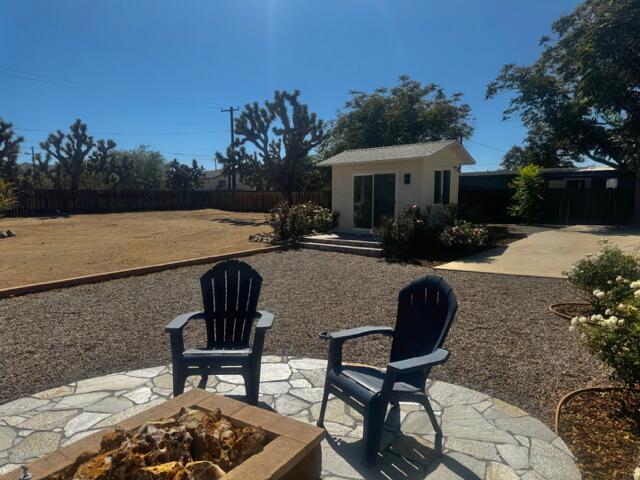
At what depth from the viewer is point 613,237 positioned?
43.1 feet

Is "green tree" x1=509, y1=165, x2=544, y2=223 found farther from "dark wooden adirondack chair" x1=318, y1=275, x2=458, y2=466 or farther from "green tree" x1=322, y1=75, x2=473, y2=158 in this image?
"dark wooden adirondack chair" x1=318, y1=275, x2=458, y2=466

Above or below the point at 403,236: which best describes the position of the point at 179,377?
below

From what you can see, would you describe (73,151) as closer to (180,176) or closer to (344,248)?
(180,176)

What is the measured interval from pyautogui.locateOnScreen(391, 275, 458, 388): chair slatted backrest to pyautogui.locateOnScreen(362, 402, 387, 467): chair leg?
0.38 m

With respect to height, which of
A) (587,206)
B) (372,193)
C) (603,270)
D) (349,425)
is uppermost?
(372,193)

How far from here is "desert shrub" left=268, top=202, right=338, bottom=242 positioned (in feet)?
39.9

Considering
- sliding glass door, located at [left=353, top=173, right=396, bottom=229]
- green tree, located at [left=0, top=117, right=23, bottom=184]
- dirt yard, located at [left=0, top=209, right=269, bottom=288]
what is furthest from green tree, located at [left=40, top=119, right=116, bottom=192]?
sliding glass door, located at [left=353, top=173, right=396, bottom=229]

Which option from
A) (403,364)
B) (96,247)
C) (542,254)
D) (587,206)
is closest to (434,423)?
(403,364)

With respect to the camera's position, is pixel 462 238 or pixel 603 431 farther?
pixel 462 238

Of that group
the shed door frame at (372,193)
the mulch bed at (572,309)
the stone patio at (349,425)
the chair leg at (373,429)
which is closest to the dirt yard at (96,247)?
the shed door frame at (372,193)

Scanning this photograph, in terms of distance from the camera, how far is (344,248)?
11016 mm

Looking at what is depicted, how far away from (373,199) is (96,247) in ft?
26.8

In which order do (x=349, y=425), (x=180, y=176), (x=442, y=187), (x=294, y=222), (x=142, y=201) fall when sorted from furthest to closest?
(x=180, y=176)
(x=142, y=201)
(x=442, y=187)
(x=294, y=222)
(x=349, y=425)

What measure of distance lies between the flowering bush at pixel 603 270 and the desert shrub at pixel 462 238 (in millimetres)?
5349
